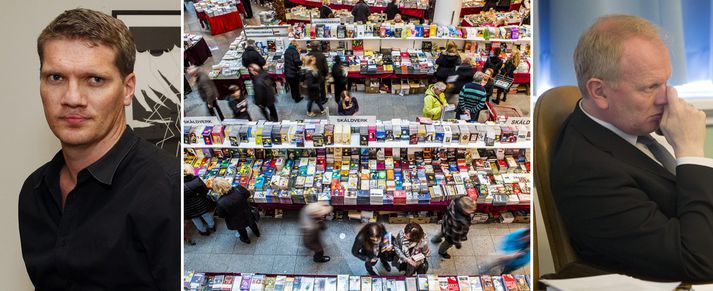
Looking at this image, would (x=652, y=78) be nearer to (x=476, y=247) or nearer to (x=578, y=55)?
(x=578, y=55)

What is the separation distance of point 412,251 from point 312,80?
7.09 feet

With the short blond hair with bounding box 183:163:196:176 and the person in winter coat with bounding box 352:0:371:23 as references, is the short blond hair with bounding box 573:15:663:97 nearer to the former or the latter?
the short blond hair with bounding box 183:163:196:176

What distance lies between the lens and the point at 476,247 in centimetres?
329

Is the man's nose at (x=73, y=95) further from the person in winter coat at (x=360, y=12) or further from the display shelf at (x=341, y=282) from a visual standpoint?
the person in winter coat at (x=360, y=12)

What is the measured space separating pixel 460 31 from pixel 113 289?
181 inches

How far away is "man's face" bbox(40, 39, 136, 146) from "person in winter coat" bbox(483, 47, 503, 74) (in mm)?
4231

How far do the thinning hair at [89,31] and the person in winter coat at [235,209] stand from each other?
73.4 inches

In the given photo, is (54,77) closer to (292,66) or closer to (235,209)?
(235,209)

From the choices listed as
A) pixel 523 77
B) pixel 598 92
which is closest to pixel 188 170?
pixel 523 77

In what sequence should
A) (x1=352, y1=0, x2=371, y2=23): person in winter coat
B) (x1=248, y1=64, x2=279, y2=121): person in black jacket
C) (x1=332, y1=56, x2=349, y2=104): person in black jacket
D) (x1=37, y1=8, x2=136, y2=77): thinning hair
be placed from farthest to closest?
1. (x1=352, y1=0, x2=371, y2=23): person in winter coat
2. (x1=332, y1=56, x2=349, y2=104): person in black jacket
3. (x1=248, y1=64, x2=279, y2=121): person in black jacket
4. (x1=37, y1=8, x2=136, y2=77): thinning hair

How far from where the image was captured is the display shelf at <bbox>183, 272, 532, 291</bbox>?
9.10 feet

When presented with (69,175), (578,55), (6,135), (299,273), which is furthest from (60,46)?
(299,273)

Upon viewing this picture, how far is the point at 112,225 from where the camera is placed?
4.18 ft

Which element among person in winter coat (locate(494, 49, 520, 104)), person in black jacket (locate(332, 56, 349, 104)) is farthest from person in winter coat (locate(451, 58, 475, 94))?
person in black jacket (locate(332, 56, 349, 104))
